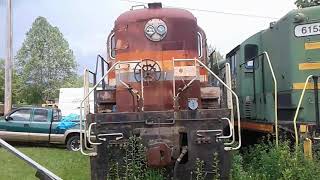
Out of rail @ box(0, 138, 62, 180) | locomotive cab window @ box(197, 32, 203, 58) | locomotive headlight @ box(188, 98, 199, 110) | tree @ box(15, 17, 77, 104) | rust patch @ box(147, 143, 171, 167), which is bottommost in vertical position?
rust patch @ box(147, 143, 171, 167)

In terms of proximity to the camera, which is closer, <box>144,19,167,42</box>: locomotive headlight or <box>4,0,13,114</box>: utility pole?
<box>144,19,167,42</box>: locomotive headlight

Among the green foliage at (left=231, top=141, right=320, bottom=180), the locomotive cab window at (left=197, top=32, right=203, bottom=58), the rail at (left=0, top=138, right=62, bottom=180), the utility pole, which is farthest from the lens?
the utility pole

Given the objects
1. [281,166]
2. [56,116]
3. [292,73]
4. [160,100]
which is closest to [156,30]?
[160,100]

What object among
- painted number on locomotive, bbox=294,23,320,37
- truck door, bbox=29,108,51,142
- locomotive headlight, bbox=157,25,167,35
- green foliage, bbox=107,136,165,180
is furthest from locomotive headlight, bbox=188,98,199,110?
truck door, bbox=29,108,51,142

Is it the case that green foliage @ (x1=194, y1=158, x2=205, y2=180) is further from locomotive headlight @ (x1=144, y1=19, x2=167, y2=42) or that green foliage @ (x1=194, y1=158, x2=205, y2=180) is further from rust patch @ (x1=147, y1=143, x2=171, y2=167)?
locomotive headlight @ (x1=144, y1=19, x2=167, y2=42)

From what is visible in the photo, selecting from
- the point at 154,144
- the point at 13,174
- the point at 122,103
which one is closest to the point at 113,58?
the point at 122,103

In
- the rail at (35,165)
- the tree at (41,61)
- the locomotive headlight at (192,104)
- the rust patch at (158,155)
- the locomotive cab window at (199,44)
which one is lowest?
the rust patch at (158,155)

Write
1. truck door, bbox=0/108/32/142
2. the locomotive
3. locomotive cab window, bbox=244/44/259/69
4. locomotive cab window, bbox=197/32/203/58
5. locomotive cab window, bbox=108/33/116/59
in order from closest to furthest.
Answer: the locomotive → locomotive cab window, bbox=197/32/203/58 → locomotive cab window, bbox=108/33/116/59 → locomotive cab window, bbox=244/44/259/69 → truck door, bbox=0/108/32/142

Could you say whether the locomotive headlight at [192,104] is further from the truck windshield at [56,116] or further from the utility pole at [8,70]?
the utility pole at [8,70]

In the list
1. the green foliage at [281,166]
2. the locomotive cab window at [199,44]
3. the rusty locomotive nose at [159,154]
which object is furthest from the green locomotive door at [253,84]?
the rusty locomotive nose at [159,154]

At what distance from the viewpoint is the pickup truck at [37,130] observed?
18.1 m

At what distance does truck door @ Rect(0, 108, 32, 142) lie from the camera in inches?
711

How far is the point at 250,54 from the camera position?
463 inches

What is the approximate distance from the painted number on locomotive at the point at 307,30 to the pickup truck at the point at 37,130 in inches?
417
